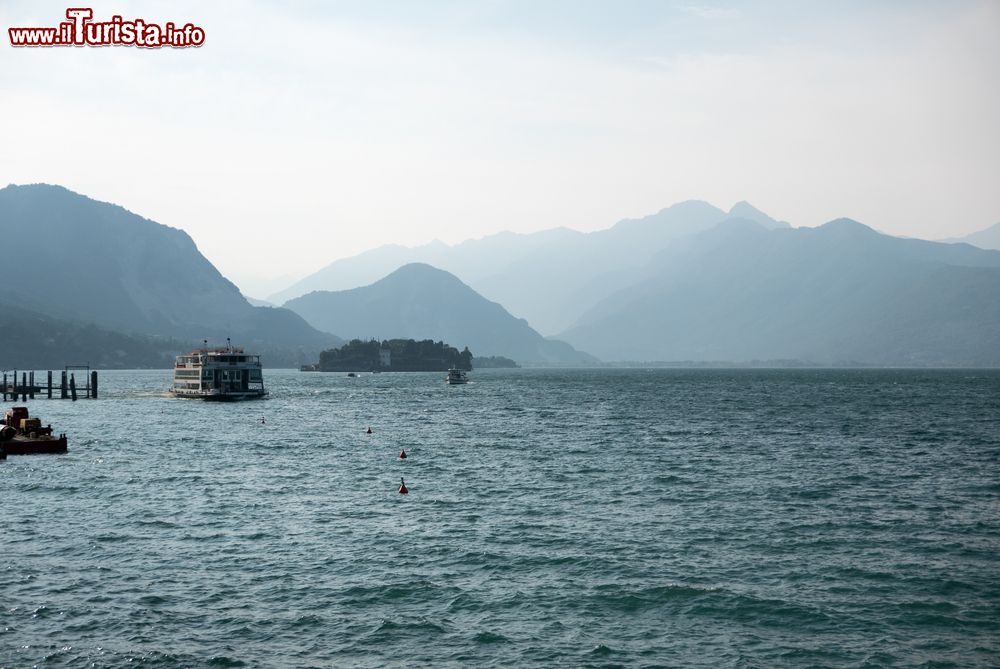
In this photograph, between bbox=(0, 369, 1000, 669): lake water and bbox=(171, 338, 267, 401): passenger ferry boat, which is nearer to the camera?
bbox=(0, 369, 1000, 669): lake water

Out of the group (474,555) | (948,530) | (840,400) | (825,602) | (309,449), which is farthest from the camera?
(840,400)

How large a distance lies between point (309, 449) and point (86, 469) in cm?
2239

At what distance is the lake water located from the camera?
28.8 meters

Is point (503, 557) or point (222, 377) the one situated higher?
point (222, 377)

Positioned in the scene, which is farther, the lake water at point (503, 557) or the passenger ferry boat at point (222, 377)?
the passenger ferry boat at point (222, 377)

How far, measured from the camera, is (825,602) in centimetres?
3325

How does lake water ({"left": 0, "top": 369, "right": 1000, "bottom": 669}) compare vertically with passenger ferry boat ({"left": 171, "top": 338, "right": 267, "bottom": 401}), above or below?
below

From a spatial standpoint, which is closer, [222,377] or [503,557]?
[503,557]

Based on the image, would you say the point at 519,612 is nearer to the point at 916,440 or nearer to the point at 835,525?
the point at 835,525

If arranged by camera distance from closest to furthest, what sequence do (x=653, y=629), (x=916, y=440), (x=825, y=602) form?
1. (x=653, y=629)
2. (x=825, y=602)
3. (x=916, y=440)

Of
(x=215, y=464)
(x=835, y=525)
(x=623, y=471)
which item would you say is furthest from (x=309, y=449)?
(x=835, y=525)

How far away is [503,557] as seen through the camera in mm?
40219

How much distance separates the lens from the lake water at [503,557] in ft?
94.6

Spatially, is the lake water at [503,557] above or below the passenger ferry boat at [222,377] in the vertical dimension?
below
